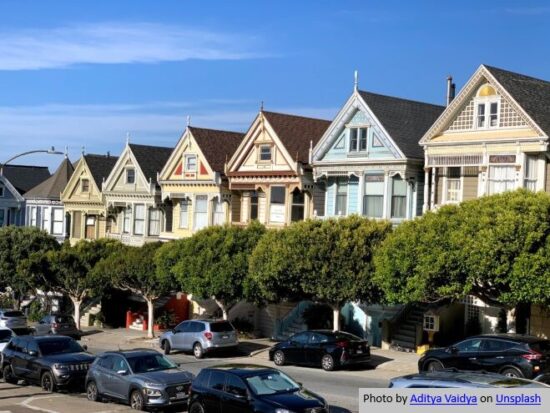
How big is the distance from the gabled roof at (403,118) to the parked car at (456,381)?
21.6 metres

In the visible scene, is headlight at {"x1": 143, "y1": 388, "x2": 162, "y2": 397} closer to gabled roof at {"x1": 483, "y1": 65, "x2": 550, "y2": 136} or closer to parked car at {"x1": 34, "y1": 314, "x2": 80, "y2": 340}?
gabled roof at {"x1": 483, "y1": 65, "x2": 550, "y2": 136}

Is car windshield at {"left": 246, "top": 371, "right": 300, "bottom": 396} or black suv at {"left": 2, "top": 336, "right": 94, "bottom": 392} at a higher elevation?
car windshield at {"left": 246, "top": 371, "right": 300, "bottom": 396}

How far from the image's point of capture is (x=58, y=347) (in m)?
28.2

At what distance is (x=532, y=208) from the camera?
2780cm

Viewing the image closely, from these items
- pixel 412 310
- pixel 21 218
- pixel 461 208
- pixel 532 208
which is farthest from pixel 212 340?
pixel 21 218

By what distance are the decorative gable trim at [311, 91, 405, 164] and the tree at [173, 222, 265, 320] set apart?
5.01 metres

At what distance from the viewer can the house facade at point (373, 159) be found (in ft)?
127

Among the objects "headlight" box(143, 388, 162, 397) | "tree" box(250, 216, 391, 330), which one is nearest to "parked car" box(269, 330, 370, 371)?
"tree" box(250, 216, 391, 330)

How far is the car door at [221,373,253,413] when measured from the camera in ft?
60.7

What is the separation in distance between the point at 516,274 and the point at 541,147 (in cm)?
751

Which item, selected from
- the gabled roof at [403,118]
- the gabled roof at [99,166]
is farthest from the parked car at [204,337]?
the gabled roof at [99,166]

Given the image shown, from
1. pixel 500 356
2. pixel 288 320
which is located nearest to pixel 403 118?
pixel 288 320

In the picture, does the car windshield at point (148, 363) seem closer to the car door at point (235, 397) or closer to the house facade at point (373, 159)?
the car door at point (235, 397)

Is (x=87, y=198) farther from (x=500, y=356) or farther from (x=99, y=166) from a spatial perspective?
(x=500, y=356)
